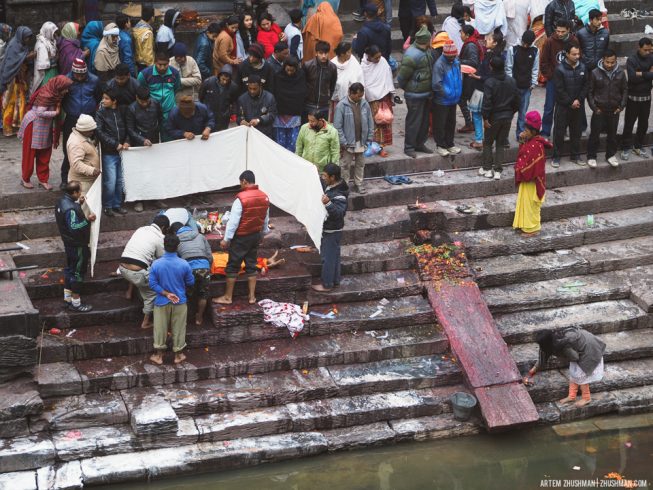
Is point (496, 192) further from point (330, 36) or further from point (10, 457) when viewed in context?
point (10, 457)

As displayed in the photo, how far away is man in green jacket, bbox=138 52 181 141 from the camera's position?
1353 centimetres

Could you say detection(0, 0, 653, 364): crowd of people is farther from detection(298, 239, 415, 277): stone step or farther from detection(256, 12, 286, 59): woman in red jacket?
detection(298, 239, 415, 277): stone step

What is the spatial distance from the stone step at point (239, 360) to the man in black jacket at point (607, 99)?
4310 millimetres

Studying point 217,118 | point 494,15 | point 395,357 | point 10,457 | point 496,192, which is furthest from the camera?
point 494,15

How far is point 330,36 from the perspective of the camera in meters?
15.9

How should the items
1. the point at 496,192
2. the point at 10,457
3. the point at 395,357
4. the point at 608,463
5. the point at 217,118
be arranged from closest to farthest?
the point at 10,457, the point at 608,463, the point at 395,357, the point at 217,118, the point at 496,192

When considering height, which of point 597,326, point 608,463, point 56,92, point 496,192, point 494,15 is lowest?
point 608,463

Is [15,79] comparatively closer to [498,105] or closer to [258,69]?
[258,69]

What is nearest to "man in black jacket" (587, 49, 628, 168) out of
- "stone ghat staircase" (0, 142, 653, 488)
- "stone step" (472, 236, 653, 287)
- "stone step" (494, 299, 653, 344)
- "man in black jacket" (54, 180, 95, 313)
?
"stone ghat staircase" (0, 142, 653, 488)

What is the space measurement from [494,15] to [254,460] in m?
8.37

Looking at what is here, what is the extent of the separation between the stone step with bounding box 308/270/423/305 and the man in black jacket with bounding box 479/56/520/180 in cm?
244

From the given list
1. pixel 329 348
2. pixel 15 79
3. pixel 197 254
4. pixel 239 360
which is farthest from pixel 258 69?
pixel 239 360

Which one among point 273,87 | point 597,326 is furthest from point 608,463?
point 273,87

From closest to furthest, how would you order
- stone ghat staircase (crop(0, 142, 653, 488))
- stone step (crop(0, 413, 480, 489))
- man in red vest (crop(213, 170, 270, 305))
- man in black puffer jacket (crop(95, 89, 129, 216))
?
stone step (crop(0, 413, 480, 489)), stone ghat staircase (crop(0, 142, 653, 488)), man in red vest (crop(213, 170, 270, 305)), man in black puffer jacket (crop(95, 89, 129, 216))
